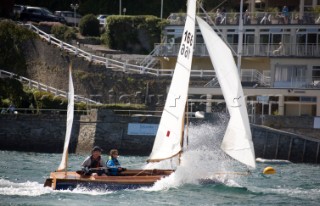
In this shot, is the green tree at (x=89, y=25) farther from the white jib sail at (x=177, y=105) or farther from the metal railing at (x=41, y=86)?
the white jib sail at (x=177, y=105)

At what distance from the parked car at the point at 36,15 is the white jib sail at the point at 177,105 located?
4725 centimetres

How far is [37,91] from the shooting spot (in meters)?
80.8

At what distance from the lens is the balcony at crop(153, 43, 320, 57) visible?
8256cm

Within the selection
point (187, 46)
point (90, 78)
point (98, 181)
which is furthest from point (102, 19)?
point (98, 181)

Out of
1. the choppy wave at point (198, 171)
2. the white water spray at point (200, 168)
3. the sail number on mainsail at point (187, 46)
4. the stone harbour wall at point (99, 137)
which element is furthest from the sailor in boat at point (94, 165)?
the stone harbour wall at point (99, 137)

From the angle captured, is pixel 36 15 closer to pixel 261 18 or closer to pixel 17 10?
pixel 17 10

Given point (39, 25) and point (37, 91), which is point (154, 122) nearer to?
point (37, 91)

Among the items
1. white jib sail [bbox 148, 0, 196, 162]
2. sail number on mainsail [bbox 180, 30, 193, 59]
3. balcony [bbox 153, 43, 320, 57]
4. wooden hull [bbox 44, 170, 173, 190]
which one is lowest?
wooden hull [bbox 44, 170, 173, 190]

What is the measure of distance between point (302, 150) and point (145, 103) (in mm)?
13813

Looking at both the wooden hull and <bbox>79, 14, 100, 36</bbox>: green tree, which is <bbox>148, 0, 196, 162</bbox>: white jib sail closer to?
the wooden hull

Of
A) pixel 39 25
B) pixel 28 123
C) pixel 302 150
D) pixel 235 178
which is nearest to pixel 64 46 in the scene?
pixel 39 25

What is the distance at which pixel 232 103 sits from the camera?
168 feet

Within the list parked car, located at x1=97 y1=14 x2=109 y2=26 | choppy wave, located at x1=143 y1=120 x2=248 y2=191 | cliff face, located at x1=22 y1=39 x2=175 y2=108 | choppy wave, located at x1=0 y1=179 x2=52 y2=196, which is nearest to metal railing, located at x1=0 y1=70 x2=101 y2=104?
cliff face, located at x1=22 y1=39 x2=175 y2=108

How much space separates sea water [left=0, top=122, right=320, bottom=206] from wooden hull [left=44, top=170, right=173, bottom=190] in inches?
7.8
